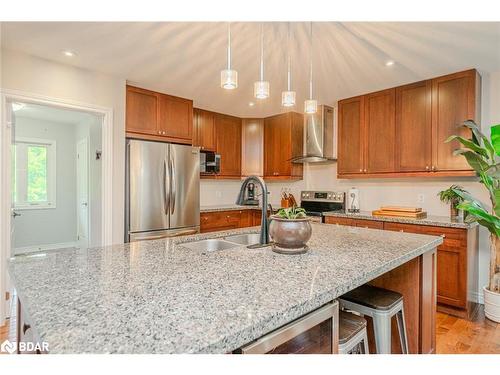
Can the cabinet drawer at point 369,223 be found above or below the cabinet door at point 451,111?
below

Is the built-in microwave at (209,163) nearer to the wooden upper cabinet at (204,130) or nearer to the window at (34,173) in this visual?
the wooden upper cabinet at (204,130)

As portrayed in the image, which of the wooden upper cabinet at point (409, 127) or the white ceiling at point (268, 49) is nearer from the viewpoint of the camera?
the white ceiling at point (268, 49)

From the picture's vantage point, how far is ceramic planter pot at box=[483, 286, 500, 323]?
2.57 m

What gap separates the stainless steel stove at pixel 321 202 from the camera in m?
4.05

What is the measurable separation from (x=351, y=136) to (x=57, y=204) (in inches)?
214

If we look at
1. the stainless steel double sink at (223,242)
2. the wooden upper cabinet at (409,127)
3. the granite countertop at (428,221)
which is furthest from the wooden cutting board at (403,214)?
the stainless steel double sink at (223,242)

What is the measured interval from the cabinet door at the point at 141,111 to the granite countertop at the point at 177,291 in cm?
209

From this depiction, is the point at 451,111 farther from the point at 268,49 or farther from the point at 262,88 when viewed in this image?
the point at 262,88

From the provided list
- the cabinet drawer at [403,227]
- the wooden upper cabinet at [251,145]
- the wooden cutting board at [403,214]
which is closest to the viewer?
the cabinet drawer at [403,227]

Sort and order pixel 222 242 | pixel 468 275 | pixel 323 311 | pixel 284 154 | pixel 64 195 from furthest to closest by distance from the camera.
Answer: pixel 64 195 → pixel 284 154 → pixel 468 275 → pixel 222 242 → pixel 323 311
